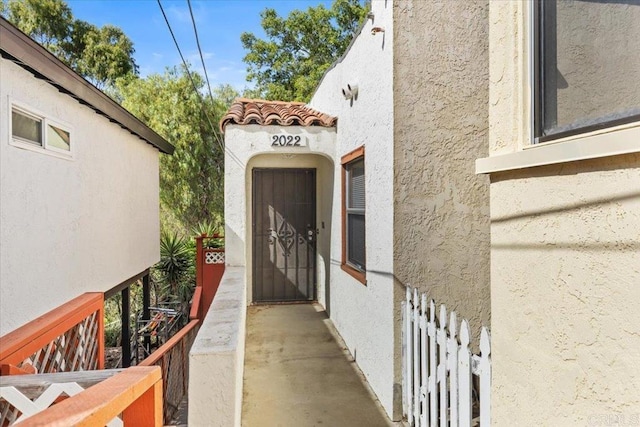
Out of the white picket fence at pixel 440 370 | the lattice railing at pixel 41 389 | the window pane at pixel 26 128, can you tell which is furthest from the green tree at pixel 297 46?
the lattice railing at pixel 41 389

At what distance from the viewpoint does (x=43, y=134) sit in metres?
4.42

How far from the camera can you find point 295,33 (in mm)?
21703

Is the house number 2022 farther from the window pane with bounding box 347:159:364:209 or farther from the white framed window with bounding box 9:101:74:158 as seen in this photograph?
the white framed window with bounding box 9:101:74:158

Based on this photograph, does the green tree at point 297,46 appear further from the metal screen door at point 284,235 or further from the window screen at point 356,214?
the window screen at point 356,214

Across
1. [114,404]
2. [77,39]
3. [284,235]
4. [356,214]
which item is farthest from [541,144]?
[77,39]

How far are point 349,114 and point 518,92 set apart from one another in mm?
3691

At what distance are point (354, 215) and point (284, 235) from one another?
274 cm

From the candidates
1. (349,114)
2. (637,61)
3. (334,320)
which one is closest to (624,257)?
(637,61)

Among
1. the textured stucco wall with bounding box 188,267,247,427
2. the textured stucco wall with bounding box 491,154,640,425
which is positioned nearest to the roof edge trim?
the textured stucco wall with bounding box 188,267,247,427

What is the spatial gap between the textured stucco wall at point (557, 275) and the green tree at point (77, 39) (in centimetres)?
2543

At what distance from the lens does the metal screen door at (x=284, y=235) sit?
25.9ft

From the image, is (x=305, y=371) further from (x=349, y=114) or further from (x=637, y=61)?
(x=637, y=61)

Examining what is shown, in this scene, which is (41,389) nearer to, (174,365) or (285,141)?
(285,141)

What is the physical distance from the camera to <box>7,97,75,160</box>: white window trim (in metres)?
3.80
